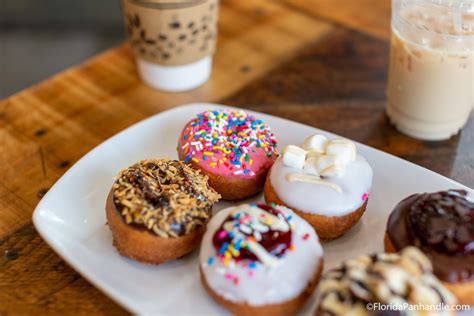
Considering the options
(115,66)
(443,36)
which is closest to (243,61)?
(115,66)

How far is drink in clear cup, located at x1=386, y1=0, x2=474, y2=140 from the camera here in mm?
1664

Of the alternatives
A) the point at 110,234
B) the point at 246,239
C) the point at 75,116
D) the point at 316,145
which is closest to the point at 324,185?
the point at 316,145

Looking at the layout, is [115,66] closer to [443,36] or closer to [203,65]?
[203,65]

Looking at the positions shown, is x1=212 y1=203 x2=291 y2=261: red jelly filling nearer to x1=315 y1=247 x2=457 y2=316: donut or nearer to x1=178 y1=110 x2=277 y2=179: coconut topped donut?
x1=315 y1=247 x2=457 y2=316: donut

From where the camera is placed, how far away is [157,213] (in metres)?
1.29

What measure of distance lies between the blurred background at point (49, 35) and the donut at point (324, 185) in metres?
1.58

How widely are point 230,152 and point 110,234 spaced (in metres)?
0.36

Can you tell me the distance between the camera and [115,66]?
2.25m

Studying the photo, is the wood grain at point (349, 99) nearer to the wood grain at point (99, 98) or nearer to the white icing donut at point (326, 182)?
the wood grain at point (99, 98)

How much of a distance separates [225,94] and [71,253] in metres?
0.95

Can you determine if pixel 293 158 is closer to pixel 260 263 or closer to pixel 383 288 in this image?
pixel 260 263

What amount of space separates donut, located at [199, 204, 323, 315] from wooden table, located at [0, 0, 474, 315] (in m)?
0.28

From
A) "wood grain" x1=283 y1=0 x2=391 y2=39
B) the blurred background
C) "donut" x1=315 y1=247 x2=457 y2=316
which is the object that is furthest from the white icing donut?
the blurred background

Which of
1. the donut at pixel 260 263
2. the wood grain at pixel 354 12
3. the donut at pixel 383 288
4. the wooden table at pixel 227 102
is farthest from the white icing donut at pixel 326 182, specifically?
the wood grain at pixel 354 12
